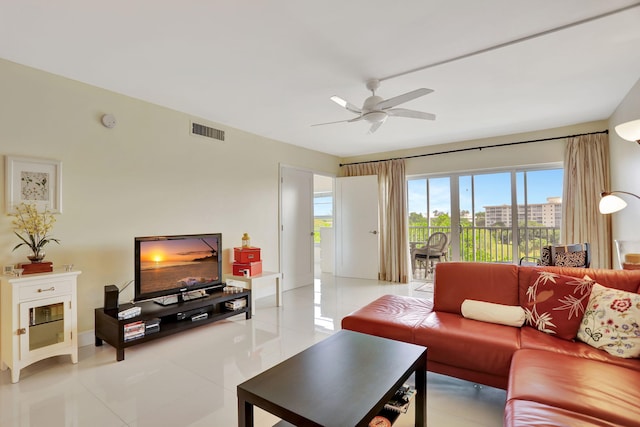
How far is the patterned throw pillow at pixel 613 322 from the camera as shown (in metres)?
1.65

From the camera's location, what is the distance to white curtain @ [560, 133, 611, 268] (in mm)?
3971

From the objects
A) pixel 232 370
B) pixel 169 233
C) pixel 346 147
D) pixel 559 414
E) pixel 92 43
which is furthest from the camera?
pixel 346 147

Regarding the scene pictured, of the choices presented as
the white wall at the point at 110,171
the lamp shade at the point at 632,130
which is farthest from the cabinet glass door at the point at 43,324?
the lamp shade at the point at 632,130

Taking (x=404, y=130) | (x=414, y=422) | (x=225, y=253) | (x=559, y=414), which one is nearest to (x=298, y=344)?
(x=414, y=422)

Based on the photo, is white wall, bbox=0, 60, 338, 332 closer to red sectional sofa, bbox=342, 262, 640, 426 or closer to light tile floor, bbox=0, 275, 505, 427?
light tile floor, bbox=0, 275, 505, 427

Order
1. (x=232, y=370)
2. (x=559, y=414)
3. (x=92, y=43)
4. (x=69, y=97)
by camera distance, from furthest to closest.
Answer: (x=69, y=97) → (x=232, y=370) → (x=92, y=43) → (x=559, y=414)

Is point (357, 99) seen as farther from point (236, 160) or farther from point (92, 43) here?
point (92, 43)

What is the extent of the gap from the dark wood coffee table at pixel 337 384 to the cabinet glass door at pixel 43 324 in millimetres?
2034

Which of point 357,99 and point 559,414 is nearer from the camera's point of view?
point 559,414

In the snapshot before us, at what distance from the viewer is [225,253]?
4.09 meters

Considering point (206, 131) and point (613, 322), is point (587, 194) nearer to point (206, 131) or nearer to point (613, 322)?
point (613, 322)

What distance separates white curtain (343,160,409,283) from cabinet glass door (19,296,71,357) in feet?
15.2

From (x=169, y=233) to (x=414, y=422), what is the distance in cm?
300

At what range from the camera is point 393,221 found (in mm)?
5613
